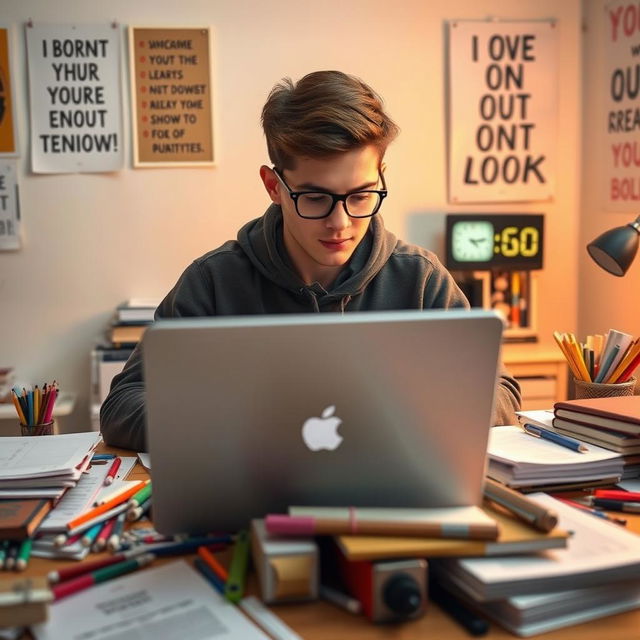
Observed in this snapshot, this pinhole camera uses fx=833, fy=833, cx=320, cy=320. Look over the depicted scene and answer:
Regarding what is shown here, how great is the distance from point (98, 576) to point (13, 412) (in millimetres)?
1928

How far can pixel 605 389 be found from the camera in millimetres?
1571

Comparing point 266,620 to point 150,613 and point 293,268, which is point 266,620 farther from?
point 293,268

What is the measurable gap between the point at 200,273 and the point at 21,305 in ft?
4.85

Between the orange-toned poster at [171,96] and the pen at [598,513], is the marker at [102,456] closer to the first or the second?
the pen at [598,513]

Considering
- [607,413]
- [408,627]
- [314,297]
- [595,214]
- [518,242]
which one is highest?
[595,214]

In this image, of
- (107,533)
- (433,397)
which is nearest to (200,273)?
(107,533)

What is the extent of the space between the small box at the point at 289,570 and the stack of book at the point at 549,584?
0.14 meters

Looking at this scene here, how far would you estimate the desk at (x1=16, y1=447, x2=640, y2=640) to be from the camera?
31.3 inches

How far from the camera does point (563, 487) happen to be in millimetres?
1176

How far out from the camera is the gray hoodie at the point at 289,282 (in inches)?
65.7

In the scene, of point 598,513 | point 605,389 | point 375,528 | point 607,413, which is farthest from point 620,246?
point 375,528

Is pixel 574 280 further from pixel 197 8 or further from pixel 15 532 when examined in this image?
pixel 15 532

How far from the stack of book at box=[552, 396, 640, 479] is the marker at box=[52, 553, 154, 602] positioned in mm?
710

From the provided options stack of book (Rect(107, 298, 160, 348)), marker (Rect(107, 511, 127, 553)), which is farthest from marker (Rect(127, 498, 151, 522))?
stack of book (Rect(107, 298, 160, 348))
